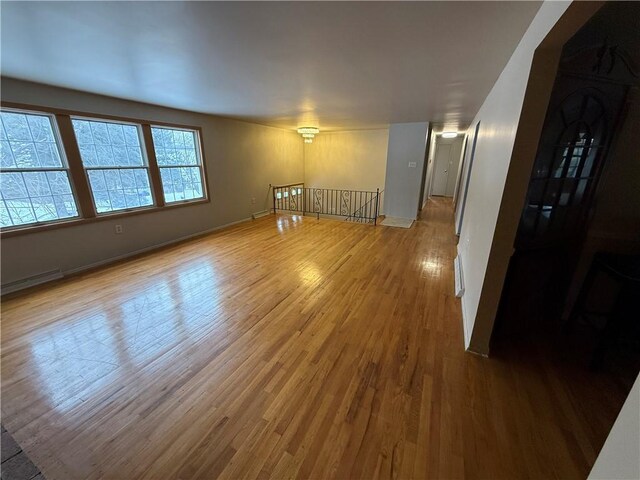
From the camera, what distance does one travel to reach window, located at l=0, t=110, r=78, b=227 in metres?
2.71

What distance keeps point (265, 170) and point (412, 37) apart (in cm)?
534

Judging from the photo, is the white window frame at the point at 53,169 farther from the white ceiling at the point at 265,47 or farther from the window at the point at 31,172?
the white ceiling at the point at 265,47

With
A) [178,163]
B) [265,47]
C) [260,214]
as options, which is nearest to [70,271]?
[178,163]

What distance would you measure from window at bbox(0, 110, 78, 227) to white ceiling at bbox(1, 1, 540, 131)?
1.84ft

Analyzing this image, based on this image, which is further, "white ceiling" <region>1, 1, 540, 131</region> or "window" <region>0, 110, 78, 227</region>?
"window" <region>0, 110, 78, 227</region>

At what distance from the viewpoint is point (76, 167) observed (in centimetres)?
319

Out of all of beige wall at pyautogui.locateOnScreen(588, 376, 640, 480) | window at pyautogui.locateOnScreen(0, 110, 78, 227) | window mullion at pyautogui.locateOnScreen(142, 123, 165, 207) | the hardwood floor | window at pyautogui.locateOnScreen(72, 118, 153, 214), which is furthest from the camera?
window mullion at pyautogui.locateOnScreen(142, 123, 165, 207)

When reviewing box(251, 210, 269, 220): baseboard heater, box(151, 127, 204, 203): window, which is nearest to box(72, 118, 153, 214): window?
box(151, 127, 204, 203): window

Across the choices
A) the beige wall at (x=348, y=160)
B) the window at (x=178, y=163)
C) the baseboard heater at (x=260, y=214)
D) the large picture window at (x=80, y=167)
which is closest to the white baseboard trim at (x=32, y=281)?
the large picture window at (x=80, y=167)

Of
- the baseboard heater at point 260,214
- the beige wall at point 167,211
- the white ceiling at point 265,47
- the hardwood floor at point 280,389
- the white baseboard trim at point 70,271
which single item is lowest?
the hardwood floor at point 280,389

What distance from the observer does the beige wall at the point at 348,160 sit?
24.2 feet

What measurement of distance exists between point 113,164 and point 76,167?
18.5 inches

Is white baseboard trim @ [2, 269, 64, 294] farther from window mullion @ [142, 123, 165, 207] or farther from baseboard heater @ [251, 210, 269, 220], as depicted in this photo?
baseboard heater @ [251, 210, 269, 220]

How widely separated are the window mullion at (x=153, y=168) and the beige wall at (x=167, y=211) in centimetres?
18
